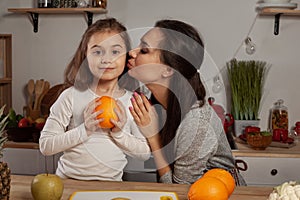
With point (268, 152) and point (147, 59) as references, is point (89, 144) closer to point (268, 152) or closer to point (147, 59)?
point (147, 59)

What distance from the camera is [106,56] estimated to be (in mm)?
1327

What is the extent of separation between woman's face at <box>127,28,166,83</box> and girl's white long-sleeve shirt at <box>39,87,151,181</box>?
0.29ft

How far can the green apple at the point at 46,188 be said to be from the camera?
1.05 meters

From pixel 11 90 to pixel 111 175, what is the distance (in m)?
1.62

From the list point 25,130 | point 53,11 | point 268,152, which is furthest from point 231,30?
point 25,130

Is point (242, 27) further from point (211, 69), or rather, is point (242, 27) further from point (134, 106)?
point (134, 106)

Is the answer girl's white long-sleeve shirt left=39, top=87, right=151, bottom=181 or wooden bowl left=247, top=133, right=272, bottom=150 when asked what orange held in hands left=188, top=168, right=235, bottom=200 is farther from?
wooden bowl left=247, top=133, right=272, bottom=150

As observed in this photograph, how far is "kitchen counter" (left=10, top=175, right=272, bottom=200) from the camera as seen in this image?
117cm

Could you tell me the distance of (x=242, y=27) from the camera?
2.61 meters

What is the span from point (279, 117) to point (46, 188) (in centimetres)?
177

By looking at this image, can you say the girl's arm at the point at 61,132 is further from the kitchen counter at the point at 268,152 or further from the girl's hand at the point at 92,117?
the kitchen counter at the point at 268,152

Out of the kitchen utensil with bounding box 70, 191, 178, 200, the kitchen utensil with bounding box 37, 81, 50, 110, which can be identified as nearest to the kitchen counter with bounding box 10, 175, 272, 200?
the kitchen utensil with bounding box 70, 191, 178, 200

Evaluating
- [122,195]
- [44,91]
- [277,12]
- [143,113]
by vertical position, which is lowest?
[44,91]

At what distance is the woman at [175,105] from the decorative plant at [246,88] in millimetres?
1022
